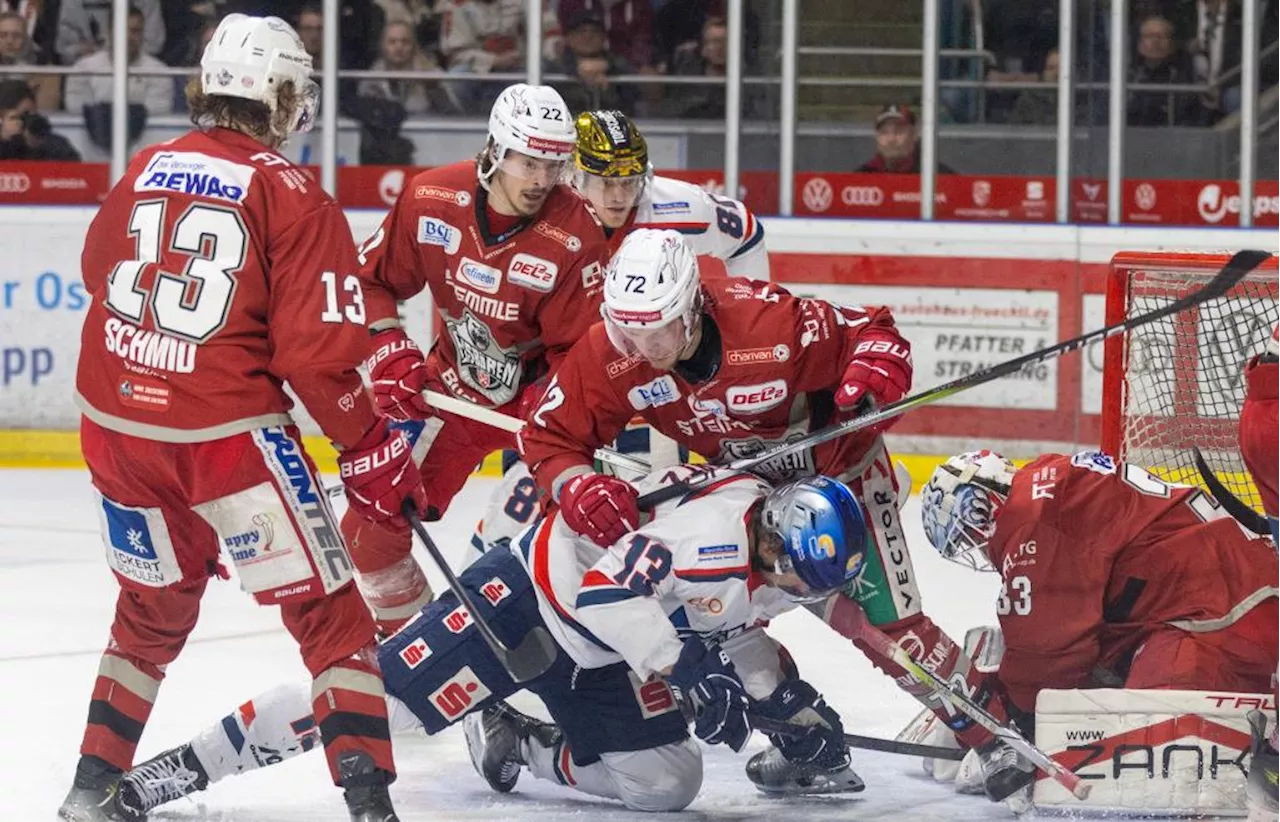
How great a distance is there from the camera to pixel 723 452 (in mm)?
3697

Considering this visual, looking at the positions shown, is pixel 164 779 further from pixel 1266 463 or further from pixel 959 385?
pixel 1266 463

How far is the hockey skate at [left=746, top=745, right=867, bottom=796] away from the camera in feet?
11.8

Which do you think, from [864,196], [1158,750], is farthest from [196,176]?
[864,196]

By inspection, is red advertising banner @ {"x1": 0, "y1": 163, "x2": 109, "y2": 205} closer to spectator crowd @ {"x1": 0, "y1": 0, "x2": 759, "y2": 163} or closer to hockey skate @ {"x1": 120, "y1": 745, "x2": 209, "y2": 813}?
spectator crowd @ {"x1": 0, "y1": 0, "x2": 759, "y2": 163}

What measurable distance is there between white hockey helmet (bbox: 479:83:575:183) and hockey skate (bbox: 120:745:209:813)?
4.37 feet

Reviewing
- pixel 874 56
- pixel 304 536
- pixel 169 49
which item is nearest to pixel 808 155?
pixel 874 56

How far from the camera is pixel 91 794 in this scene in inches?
127

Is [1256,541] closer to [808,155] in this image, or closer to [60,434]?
[808,155]

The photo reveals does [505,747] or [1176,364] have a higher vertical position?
[1176,364]

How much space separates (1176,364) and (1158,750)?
111 cm

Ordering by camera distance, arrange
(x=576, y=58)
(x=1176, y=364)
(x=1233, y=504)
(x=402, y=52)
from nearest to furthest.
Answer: (x=1233, y=504), (x=1176, y=364), (x=576, y=58), (x=402, y=52)

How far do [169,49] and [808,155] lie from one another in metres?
2.25

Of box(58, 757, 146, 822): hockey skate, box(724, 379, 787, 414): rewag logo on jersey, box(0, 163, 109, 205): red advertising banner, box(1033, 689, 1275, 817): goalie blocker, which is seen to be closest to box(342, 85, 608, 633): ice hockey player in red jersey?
box(724, 379, 787, 414): rewag logo on jersey

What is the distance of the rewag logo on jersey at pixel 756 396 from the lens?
11.6 feet
